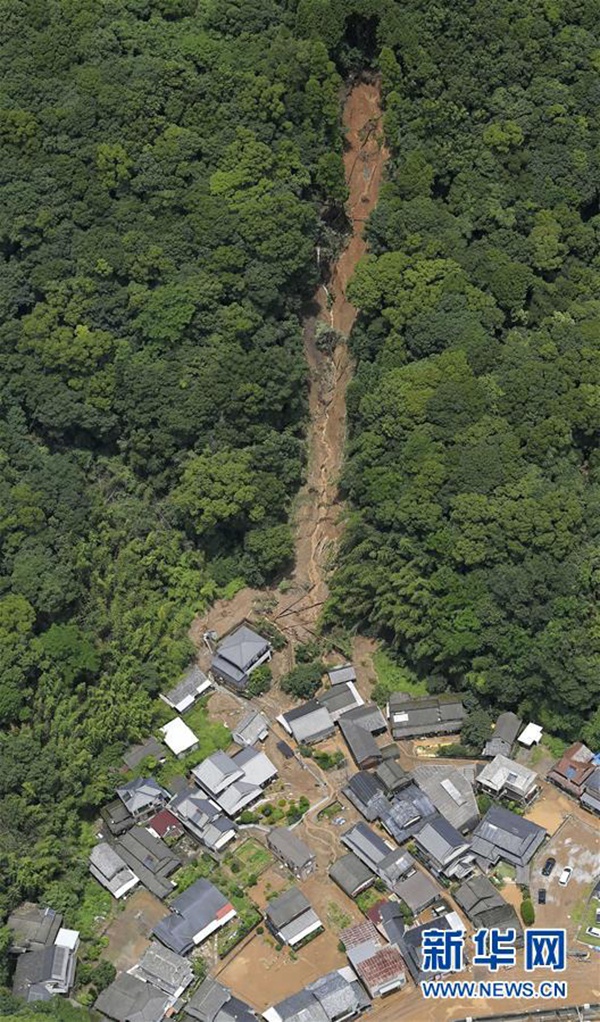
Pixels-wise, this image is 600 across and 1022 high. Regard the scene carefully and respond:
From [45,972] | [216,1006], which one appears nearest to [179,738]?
[45,972]

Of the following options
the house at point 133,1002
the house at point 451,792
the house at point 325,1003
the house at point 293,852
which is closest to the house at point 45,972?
the house at point 133,1002

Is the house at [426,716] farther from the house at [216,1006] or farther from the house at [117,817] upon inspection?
the house at [216,1006]

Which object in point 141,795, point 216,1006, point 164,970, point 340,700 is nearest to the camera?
point 216,1006

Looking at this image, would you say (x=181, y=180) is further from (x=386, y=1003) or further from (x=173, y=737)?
(x=386, y=1003)

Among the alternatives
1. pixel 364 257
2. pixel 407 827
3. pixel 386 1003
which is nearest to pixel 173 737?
pixel 407 827

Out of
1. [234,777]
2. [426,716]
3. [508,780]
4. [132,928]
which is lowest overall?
[132,928]

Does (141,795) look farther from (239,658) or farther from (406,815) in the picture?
(406,815)

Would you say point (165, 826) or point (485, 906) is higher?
point (485, 906)
